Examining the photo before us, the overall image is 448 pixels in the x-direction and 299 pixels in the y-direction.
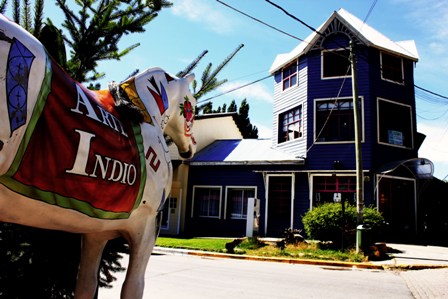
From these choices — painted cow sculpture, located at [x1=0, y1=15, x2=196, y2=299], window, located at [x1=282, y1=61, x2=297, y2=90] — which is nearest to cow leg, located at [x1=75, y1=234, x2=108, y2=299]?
painted cow sculpture, located at [x1=0, y1=15, x2=196, y2=299]

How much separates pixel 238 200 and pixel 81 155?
1866cm

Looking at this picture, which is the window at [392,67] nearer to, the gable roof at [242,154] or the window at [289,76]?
the window at [289,76]

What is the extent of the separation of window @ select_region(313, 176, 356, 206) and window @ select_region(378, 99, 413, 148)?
2.77 m

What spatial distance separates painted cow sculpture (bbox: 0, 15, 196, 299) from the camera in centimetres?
173

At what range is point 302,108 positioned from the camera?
19.4m

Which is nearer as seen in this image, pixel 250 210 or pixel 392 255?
pixel 392 255

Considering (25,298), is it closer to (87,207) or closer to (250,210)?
(87,207)

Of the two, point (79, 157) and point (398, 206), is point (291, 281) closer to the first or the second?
point (79, 157)

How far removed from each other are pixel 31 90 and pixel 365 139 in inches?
691

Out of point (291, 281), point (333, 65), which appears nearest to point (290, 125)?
point (333, 65)

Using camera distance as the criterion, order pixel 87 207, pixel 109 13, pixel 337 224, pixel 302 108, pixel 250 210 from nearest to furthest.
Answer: pixel 87 207
pixel 109 13
pixel 337 224
pixel 250 210
pixel 302 108

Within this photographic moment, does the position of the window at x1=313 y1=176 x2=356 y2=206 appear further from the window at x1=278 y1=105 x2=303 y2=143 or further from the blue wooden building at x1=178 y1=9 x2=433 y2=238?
the window at x1=278 y1=105 x2=303 y2=143

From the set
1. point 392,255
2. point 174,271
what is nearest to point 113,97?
point 174,271

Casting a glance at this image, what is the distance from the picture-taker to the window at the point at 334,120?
717 inches
